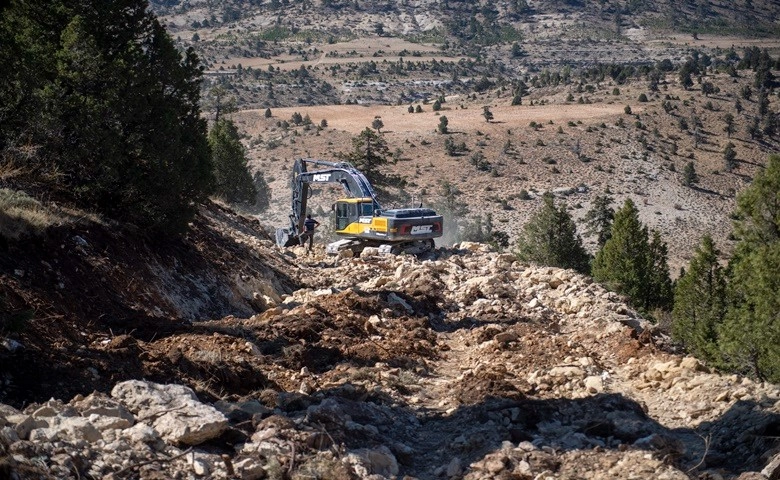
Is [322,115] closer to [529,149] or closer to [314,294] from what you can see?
[529,149]

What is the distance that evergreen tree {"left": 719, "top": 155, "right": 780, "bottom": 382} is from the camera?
16234 millimetres

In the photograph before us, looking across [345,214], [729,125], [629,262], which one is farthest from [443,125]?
[345,214]

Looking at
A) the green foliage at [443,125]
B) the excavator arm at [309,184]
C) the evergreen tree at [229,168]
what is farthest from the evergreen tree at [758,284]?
the green foliage at [443,125]

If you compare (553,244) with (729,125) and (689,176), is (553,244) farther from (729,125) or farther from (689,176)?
(729,125)

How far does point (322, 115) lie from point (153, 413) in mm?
71305

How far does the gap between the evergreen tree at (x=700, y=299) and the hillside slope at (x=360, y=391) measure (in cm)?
739

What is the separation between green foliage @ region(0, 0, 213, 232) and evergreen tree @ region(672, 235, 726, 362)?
1405 cm

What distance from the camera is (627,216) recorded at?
29.2 m

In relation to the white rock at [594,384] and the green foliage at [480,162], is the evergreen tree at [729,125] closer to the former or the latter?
the green foliage at [480,162]

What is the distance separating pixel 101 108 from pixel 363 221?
11105mm

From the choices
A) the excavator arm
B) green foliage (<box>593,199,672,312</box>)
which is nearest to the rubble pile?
the excavator arm

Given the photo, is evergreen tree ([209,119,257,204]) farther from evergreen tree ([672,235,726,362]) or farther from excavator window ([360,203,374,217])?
evergreen tree ([672,235,726,362])

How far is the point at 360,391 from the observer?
962 centimetres

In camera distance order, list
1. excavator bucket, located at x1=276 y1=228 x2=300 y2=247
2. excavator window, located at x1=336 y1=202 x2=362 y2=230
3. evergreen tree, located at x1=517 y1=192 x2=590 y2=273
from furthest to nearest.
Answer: evergreen tree, located at x1=517 y1=192 x2=590 y2=273 → excavator bucket, located at x1=276 y1=228 x2=300 y2=247 → excavator window, located at x1=336 y1=202 x2=362 y2=230
